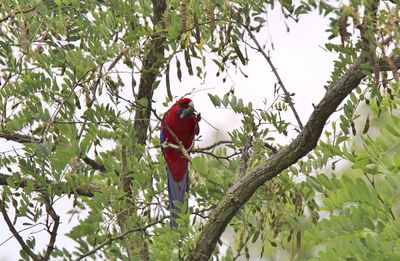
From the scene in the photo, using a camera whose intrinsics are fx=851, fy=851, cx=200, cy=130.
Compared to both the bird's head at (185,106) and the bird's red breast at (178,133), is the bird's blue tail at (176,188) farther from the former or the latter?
the bird's head at (185,106)

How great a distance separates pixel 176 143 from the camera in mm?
5207

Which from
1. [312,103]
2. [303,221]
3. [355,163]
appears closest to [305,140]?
[312,103]

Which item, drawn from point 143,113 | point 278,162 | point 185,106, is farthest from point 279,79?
point 185,106

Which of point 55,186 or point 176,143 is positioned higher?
point 176,143

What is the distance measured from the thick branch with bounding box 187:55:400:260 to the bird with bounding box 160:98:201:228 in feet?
2.36

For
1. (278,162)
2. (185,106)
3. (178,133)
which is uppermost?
(185,106)

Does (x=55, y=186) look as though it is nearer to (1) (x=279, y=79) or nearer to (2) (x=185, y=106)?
(1) (x=279, y=79)

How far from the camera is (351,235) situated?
2.95 m

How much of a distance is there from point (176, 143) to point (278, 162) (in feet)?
5.03

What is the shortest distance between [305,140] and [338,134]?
28.6 inches

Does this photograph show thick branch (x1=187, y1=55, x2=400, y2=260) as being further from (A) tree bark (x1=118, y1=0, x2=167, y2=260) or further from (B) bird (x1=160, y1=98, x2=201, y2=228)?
(B) bird (x1=160, y1=98, x2=201, y2=228)

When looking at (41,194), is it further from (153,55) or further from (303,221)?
(303,221)

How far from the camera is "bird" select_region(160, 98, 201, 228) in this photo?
5320mm

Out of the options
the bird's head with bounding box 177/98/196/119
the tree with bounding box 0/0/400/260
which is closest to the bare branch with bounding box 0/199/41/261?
the tree with bounding box 0/0/400/260
